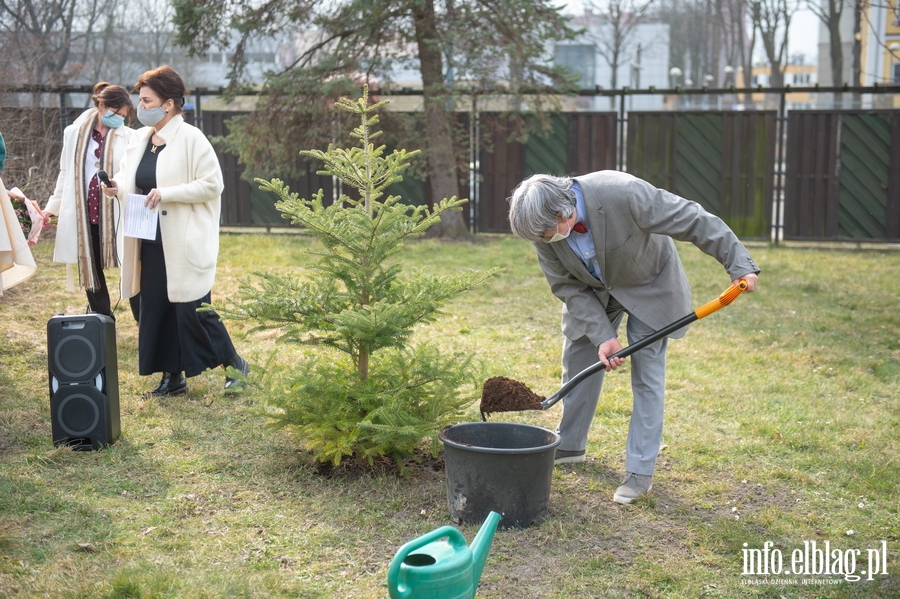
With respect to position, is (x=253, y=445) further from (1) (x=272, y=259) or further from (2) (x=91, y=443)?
(1) (x=272, y=259)

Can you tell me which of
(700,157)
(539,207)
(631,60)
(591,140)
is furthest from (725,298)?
(631,60)

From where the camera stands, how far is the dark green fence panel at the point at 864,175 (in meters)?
12.9

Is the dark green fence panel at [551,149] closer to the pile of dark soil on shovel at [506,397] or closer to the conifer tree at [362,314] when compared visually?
the conifer tree at [362,314]

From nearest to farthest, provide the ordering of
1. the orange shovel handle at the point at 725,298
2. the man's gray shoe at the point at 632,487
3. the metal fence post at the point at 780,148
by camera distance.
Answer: the orange shovel handle at the point at 725,298 < the man's gray shoe at the point at 632,487 < the metal fence post at the point at 780,148

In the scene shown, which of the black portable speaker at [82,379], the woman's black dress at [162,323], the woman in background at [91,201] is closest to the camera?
the black portable speaker at [82,379]

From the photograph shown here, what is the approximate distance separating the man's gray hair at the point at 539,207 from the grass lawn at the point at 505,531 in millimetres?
1119

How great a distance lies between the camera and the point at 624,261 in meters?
3.87

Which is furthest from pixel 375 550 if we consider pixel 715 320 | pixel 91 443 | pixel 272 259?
pixel 272 259

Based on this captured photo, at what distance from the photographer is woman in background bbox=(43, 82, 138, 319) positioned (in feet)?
19.4

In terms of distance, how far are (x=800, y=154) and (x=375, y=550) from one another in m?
11.8

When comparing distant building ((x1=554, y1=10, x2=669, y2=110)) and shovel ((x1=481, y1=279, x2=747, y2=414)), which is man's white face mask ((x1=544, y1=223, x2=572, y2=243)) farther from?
distant building ((x1=554, y1=10, x2=669, y2=110))

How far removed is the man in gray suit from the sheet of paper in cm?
252

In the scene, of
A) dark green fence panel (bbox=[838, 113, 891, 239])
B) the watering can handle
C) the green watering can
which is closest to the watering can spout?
the green watering can

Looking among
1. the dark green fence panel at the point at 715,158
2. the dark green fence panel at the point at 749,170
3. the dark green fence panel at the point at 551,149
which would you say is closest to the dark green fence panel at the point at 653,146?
the dark green fence panel at the point at 715,158
